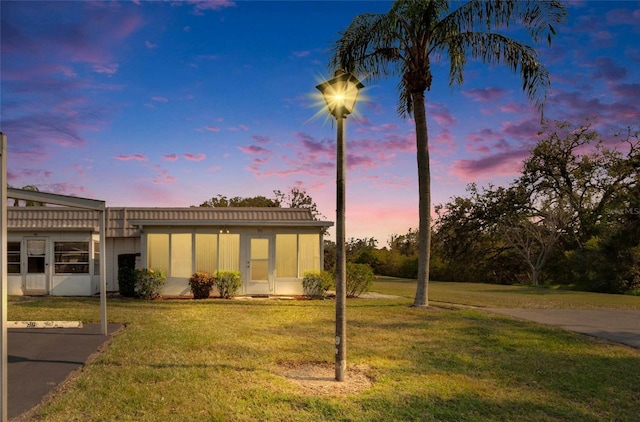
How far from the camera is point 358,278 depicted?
15.7 metres

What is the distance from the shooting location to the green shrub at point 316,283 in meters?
15.1

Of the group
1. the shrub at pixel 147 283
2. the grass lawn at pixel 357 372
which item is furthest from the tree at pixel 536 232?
the shrub at pixel 147 283

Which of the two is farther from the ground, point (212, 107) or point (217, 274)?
point (212, 107)

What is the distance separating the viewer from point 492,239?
99.0 ft

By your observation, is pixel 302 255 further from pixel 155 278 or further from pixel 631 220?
pixel 631 220

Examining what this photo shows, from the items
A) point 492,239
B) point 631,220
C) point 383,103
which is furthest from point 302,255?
point 492,239

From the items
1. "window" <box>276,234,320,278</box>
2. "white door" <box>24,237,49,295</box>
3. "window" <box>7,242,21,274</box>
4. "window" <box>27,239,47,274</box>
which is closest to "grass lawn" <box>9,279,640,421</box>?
"window" <box>276,234,320,278</box>

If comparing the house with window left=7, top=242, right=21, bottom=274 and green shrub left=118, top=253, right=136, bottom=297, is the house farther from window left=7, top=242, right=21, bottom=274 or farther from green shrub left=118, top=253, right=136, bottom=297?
green shrub left=118, top=253, right=136, bottom=297

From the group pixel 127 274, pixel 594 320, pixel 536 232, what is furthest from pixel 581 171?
pixel 127 274

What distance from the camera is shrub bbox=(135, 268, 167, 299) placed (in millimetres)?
14484

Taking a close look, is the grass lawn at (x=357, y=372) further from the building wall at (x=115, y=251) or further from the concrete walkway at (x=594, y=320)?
the building wall at (x=115, y=251)

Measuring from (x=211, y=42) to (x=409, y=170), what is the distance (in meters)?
8.44

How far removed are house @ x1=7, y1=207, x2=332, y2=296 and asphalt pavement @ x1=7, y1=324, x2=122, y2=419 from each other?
20.1ft

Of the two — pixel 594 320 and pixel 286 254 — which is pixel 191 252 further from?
pixel 594 320
